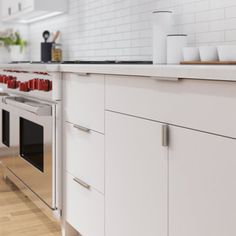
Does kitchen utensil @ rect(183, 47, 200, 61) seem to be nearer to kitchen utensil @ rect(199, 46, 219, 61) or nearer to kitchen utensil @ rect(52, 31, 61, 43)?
kitchen utensil @ rect(199, 46, 219, 61)

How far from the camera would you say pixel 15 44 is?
481cm

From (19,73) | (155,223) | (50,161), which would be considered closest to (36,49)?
(19,73)

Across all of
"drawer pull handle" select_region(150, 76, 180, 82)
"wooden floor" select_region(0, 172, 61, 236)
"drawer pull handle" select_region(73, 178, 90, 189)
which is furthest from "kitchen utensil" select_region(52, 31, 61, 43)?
"drawer pull handle" select_region(150, 76, 180, 82)

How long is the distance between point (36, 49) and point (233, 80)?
379 centimetres

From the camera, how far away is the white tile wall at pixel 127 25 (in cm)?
212

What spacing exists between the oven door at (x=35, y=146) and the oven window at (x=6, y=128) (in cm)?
23

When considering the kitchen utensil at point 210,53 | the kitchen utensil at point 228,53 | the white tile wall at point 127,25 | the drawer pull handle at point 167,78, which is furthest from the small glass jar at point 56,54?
the drawer pull handle at point 167,78

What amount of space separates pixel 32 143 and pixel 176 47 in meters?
1.09

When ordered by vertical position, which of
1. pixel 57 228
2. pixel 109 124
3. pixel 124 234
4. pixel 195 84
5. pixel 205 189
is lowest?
pixel 57 228

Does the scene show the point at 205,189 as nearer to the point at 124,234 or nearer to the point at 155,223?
the point at 155,223

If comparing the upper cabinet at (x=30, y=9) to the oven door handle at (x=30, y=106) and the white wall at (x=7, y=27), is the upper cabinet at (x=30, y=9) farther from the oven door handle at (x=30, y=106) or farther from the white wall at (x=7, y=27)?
the oven door handle at (x=30, y=106)

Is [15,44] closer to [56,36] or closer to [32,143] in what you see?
[56,36]

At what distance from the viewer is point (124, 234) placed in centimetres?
167

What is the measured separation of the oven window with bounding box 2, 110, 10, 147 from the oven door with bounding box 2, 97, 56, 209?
227 mm
